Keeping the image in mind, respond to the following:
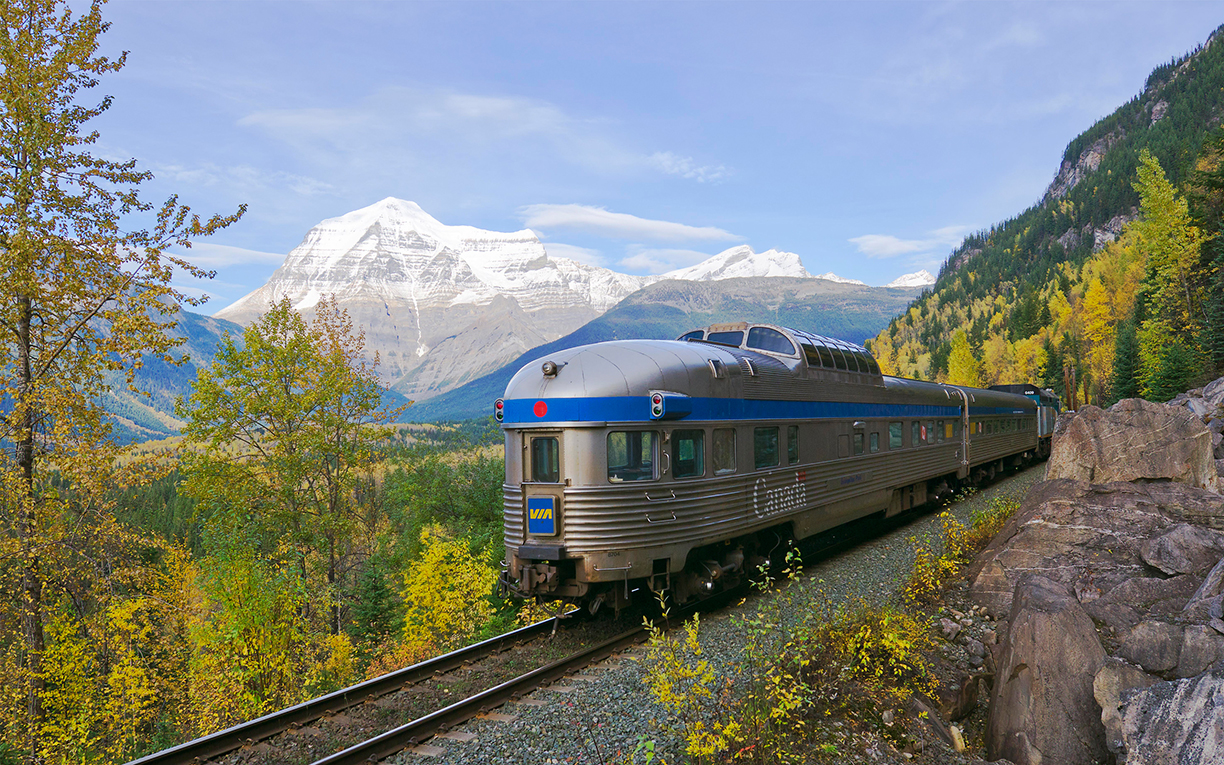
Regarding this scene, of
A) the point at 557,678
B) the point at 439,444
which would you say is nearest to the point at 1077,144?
the point at 439,444

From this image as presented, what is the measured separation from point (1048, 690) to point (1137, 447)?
24.5ft

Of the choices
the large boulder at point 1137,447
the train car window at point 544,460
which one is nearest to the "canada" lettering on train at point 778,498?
the train car window at point 544,460

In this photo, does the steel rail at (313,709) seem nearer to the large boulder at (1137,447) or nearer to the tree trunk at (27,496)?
the tree trunk at (27,496)

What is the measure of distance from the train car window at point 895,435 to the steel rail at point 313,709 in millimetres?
10317

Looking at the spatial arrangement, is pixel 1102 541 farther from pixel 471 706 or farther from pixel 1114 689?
pixel 471 706

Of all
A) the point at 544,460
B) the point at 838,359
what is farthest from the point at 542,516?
the point at 838,359

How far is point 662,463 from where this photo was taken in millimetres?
8883

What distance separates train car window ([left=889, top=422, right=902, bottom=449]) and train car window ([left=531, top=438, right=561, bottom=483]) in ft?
33.1

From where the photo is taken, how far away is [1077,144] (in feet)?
646

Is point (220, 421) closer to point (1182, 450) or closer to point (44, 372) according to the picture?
point (44, 372)

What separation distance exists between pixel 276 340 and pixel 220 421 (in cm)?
310

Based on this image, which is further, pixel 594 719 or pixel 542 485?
pixel 542 485

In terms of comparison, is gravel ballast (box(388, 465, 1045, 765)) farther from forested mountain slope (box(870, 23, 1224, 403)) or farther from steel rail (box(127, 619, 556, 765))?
forested mountain slope (box(870, 23, 1224, 403))

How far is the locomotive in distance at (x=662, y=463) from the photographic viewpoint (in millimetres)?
8578
